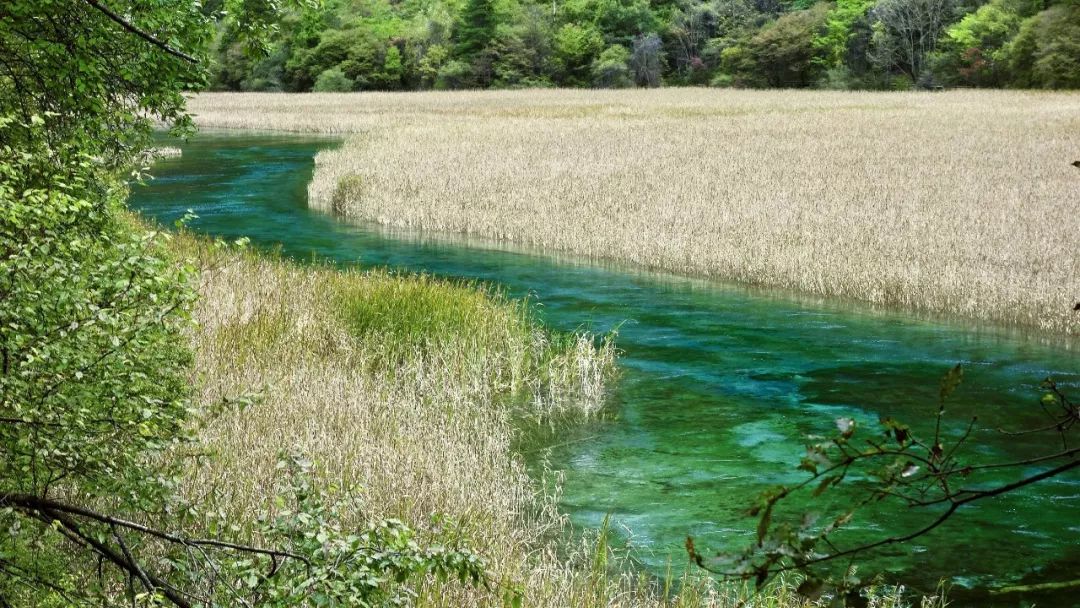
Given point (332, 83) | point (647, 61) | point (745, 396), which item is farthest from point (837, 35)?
point (745, 396)

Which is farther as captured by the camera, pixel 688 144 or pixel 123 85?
pixel 688 144

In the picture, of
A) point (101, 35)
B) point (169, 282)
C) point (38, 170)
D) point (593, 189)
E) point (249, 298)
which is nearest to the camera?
point (169, 282)

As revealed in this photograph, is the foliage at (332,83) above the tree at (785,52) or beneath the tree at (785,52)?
beneath

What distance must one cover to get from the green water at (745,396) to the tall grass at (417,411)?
0.52 metres

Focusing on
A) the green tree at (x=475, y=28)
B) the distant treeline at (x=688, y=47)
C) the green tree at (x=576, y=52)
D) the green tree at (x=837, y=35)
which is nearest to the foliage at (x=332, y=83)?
the distant treeline at (x=688, y=47)

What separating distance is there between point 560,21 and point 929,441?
85424 mm

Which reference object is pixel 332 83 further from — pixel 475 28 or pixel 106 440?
pixel 106 440

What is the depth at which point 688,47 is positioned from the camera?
84.5 meters

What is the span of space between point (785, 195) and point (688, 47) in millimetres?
66576

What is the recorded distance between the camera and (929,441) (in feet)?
30.1

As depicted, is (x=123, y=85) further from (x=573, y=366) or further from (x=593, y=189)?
(x=593, y=189)

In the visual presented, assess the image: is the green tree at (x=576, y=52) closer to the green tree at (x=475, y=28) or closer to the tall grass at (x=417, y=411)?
the green tree at (x=475, y=28)

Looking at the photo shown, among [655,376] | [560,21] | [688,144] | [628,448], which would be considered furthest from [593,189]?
[560,21]

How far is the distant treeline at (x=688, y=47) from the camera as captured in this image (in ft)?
206
